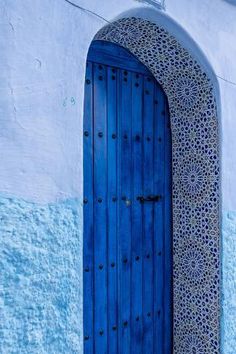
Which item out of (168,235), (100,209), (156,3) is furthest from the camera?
(168,235)

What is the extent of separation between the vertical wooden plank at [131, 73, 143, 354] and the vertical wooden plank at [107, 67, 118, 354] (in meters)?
0.14

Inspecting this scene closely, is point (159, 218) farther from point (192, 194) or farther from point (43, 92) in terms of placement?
point (43, 92)

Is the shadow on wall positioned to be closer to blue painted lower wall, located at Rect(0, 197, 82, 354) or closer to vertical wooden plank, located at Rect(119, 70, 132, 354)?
vertical wooden plank, located at Rect(119, 70, 132, 354)

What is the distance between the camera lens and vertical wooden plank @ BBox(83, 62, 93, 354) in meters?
2.28

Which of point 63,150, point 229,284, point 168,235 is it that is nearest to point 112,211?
point 168,235

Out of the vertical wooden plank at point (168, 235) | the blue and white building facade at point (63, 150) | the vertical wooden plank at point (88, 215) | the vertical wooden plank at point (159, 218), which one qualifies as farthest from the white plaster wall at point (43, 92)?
A: the vertical wooden plank at point (168, 235)

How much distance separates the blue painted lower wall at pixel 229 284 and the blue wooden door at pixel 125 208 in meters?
0.33

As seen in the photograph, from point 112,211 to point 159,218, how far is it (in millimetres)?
399

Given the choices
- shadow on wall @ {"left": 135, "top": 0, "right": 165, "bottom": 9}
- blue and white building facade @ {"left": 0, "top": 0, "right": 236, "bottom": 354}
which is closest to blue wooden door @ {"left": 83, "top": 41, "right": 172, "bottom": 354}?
blue and white building facade @ {"left": 0, "top": 0, "right": 236, "bottom": 354}

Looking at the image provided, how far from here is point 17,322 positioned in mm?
1677

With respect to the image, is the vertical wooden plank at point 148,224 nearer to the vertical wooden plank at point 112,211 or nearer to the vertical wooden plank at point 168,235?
the vertical wooden plank at point 168,235

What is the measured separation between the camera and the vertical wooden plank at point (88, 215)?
7.48 ft

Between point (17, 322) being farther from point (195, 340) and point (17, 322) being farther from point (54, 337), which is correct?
point (195, 340)

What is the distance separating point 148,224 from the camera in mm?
2629
